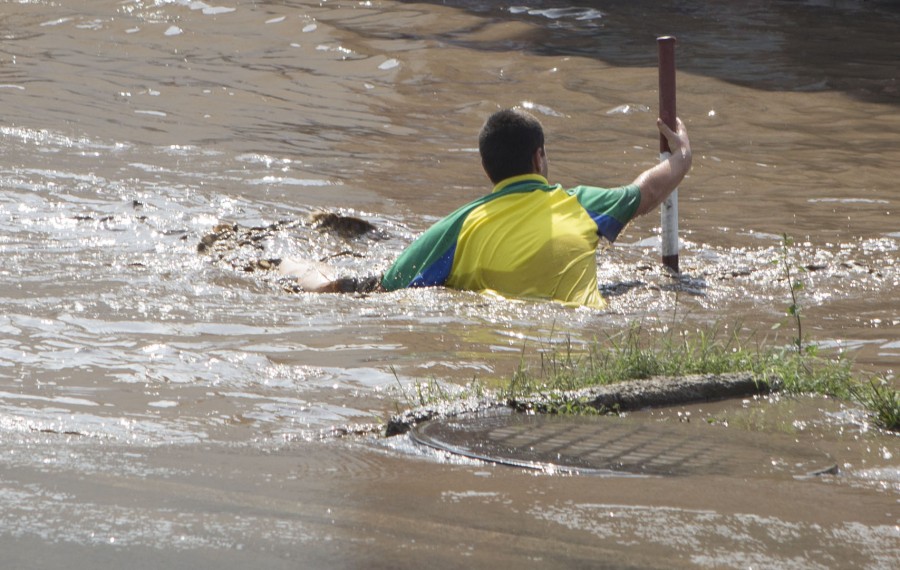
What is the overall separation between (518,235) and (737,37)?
11396 millimetres

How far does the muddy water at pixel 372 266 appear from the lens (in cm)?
292

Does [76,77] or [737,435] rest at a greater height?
[76,77]

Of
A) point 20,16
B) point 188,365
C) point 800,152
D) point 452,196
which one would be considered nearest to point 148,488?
point 188,365

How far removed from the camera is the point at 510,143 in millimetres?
6180

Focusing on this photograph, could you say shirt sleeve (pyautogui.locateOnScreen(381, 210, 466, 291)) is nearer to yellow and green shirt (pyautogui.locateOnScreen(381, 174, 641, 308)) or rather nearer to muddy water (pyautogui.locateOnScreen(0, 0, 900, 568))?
yellow and green shirt (pyautogui.locateOnScreen(381, 174, 641, 308))

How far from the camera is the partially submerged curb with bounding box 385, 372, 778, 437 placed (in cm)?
392

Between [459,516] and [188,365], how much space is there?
2.10m

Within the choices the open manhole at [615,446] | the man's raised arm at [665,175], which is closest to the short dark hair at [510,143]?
the man's raised arm at [665,175]

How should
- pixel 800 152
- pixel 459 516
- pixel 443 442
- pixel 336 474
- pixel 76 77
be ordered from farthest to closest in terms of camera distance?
1. pixel 76 77
2. pixel 800 152
3. pixel 443 442
4. pixel 336 474
5. pixel 459 516

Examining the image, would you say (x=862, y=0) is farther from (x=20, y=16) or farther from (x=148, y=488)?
(x=148, y=488)

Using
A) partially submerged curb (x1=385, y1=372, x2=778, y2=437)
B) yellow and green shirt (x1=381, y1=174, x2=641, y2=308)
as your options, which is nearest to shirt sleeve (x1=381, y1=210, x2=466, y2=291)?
yellow and green shirt (x1=381, y1=174, x2=641, y2=308)

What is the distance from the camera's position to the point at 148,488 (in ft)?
10.4

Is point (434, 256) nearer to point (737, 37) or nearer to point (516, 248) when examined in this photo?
point (516, 248)

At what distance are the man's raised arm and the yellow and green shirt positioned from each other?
1.28 ft
